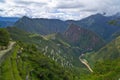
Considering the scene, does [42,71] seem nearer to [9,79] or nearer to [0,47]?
[0,47]

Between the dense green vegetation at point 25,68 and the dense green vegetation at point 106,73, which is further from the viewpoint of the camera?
the dense green vegetation at point 25,68

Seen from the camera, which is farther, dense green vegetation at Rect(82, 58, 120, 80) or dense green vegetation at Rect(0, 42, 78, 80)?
dense green vegetation at Rect(0, 42, 78, 80)

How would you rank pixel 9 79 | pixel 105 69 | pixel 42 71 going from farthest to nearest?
pixel 42 71 → pixel 9 79 → pixel 105 69

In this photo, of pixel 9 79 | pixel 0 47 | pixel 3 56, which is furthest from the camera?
pixel 0 47

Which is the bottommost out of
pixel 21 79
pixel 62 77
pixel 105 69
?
pixel 62 77

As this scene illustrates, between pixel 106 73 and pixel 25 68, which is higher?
pixel 106 73

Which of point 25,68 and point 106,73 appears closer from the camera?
point 106,73

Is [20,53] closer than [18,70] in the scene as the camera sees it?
No

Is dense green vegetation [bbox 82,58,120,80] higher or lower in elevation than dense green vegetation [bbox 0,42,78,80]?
higher

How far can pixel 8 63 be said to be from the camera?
449 feet

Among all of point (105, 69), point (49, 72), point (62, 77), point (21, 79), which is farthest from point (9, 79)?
point (62, 77)

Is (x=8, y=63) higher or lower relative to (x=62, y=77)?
higher

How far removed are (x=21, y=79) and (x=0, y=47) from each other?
41.6m

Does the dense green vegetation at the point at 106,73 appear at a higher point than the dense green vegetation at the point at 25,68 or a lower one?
higher
